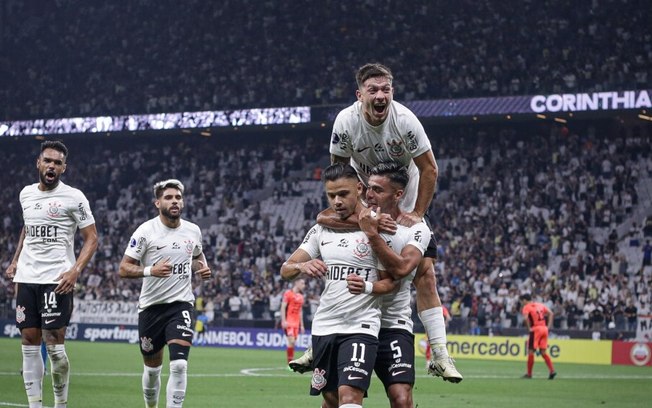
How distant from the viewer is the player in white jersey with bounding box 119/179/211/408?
12.6 metres

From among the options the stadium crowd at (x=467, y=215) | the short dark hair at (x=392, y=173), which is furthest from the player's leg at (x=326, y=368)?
the stadium crowd at (x=467, y=215)

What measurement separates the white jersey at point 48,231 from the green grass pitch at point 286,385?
3665mm

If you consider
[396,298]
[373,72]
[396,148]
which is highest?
[373,72]

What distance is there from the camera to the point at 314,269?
8.47m

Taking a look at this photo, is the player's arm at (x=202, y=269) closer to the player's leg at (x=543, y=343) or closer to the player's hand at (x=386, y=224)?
the player's hand at (x=386, y=224)

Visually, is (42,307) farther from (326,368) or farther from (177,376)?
(326,368)

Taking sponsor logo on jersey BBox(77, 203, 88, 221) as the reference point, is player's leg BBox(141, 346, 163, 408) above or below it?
below

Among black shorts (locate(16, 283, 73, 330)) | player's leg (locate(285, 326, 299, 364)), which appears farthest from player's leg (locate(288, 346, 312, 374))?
player's leg (locate(285, 326, 299, 364))

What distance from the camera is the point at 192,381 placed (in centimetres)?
2248

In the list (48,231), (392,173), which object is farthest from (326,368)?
(48,231)

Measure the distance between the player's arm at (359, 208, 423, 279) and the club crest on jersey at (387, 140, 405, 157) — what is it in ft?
3.33

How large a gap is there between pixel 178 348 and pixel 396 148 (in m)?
4.12

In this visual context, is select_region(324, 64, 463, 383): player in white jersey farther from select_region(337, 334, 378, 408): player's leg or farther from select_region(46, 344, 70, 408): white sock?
select_region(46, 344, 70, 408): white sock

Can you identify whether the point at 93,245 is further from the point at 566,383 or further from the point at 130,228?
the point at 130,228
